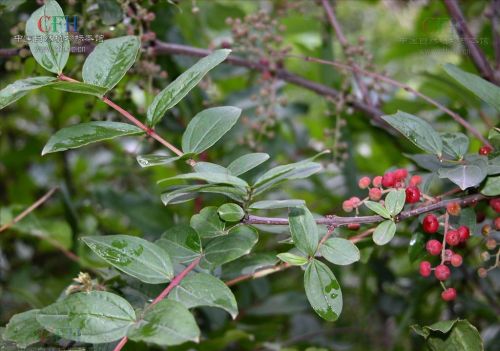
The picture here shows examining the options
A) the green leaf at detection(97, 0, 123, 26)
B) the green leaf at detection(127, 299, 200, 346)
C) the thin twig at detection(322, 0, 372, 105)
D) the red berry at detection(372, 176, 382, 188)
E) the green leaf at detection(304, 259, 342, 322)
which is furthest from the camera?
the thin twig at detection(322, 0, 372, 105)

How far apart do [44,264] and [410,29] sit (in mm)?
1241

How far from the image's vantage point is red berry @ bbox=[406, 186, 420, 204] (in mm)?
666

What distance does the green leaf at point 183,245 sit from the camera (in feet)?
2.13

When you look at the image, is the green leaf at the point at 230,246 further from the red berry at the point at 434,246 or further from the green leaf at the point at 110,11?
the green leaf at the point at 110,11

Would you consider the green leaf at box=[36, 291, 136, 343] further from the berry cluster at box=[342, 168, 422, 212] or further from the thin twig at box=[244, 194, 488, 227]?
the berry cluster at box=[342, 168, 422, 212]

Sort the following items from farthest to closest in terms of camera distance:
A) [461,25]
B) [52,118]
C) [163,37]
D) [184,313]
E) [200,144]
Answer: [52,118], [163,37], [461,25], [200,144], [184,313]

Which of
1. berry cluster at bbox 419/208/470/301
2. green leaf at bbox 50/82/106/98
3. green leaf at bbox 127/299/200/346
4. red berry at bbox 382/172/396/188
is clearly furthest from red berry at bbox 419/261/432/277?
green leaf at bbox 50/82/106/98

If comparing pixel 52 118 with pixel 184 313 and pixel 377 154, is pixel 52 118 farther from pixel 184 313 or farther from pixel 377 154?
pixel 184 313

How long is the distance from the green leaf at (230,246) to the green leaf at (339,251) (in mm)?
72

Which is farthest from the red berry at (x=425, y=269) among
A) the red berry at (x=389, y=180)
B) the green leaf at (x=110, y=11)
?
the green leaf at (x=110, y=11)

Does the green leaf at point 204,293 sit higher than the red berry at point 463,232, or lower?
higher

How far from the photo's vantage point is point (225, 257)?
24.2 inches

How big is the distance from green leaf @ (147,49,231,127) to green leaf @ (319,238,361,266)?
0.22m

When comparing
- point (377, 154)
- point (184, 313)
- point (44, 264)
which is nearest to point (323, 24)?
point (377, 154)
